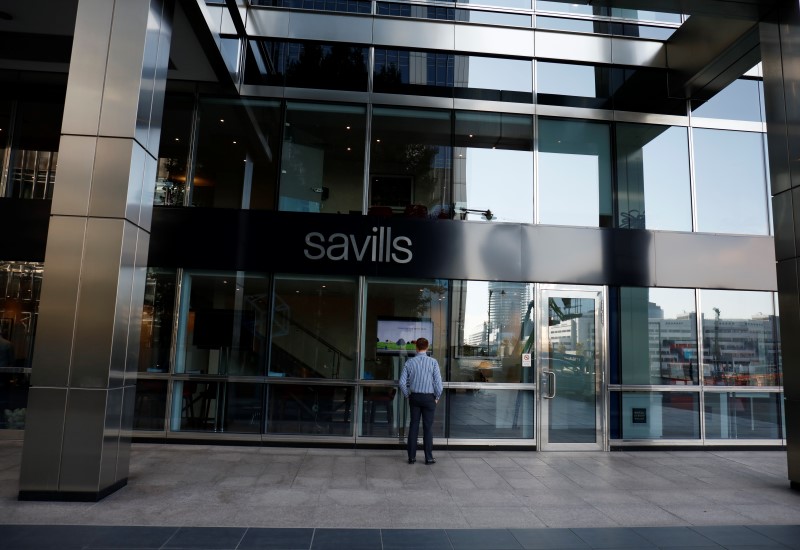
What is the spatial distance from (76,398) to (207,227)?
412cm

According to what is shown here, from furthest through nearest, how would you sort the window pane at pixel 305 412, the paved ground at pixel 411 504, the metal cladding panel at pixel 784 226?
the window pane at pixel 305 412
the metal cladding panel at pixel 784 226
the paved ground at pixel 411 504

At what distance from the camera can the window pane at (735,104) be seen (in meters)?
10.7

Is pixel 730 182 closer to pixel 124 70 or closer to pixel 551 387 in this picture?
pixel 551 387

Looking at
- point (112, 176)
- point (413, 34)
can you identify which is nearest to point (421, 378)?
point (112, 176)

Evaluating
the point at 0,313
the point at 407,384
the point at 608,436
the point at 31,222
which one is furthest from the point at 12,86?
the point at 608,436

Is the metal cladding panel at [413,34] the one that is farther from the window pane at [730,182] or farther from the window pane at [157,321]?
the window pane at [157,321]

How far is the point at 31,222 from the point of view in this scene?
9.49m

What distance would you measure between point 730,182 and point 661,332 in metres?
3.24

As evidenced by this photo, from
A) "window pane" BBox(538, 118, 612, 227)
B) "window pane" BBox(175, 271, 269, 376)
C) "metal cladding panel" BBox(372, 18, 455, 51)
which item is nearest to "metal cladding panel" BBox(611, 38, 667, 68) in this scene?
"window pane" BBox(538, 118, 612, 227)

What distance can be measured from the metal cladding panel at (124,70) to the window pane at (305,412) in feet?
15.8

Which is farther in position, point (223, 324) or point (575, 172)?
point (575, 172)

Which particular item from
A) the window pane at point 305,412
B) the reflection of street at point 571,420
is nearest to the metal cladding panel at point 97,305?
the window pane at point 305,412

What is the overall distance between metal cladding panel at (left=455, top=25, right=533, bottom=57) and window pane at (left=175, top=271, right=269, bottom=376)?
570cm

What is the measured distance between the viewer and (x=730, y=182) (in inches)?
418
